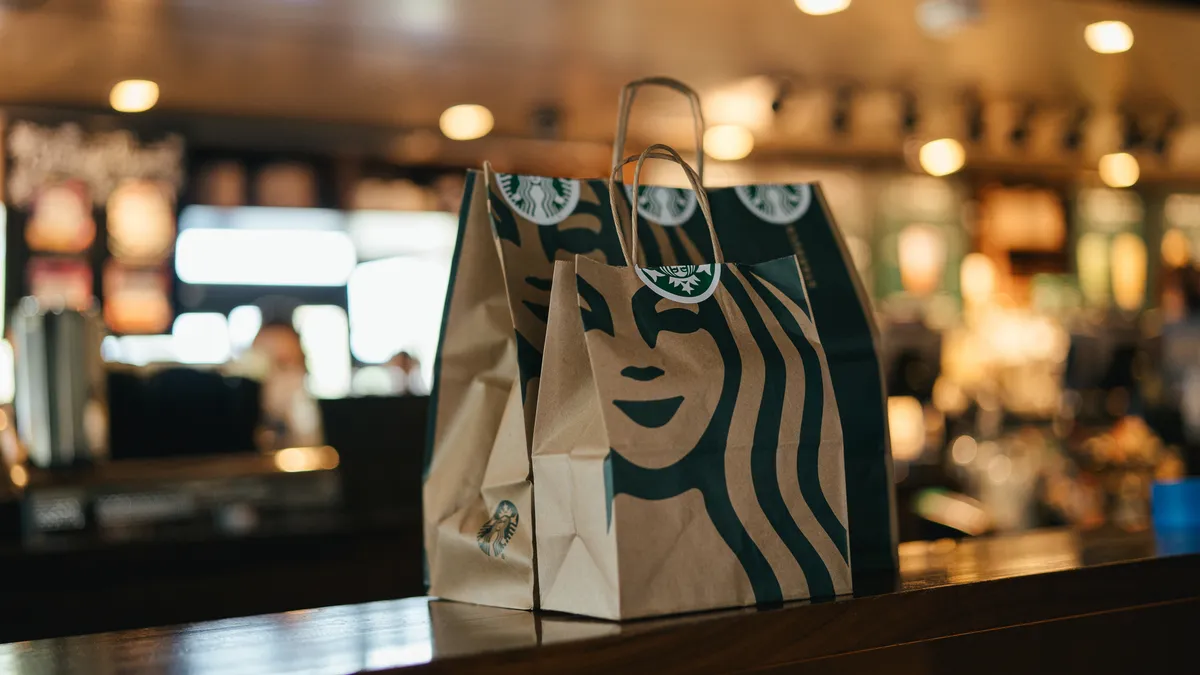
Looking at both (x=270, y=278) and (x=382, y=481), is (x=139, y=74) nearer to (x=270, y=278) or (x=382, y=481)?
(x=270, y=278)

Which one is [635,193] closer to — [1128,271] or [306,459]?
[306,459]

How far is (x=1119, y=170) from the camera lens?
630cm

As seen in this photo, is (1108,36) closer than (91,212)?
Yes

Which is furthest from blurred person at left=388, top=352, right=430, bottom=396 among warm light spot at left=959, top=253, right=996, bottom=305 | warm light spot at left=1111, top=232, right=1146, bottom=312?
warm light spot at left=1111, top=232, right=1146, bottom=312

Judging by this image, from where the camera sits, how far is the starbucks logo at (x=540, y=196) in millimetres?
821

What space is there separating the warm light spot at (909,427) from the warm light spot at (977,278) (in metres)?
0.84

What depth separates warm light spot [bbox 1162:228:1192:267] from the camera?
652 centimetres

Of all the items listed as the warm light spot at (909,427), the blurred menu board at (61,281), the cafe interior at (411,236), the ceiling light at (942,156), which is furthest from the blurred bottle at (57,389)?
the ceiling light at (942,156)

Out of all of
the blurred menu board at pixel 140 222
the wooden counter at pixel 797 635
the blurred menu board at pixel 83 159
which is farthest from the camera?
the blurred menu board at pixel 140 222

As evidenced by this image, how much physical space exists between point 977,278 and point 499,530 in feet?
18.7

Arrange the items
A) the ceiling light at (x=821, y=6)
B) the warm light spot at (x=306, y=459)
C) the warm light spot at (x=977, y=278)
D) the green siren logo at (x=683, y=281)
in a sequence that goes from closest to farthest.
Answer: the green siren logo at (x=683, y=281), the warm light spot at (x=306, y=459), the ceiling light at (x=821, y=6), the warm light spot at (x=977, y=278)

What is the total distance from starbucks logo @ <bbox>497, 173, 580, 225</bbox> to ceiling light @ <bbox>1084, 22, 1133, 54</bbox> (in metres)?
3.39

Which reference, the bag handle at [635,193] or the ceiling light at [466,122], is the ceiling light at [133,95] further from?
the bag handle at [635,193]

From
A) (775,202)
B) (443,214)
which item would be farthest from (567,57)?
(775,202)
